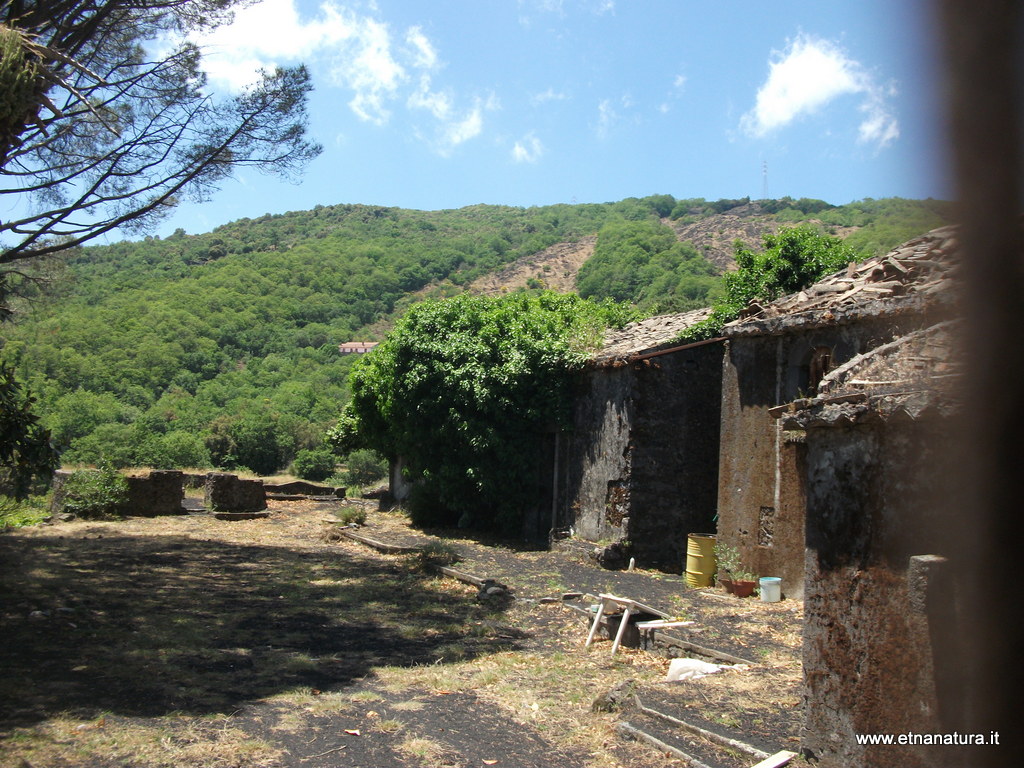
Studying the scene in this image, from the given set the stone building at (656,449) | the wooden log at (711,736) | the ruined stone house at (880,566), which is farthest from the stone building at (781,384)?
the wooden log at (711,736)

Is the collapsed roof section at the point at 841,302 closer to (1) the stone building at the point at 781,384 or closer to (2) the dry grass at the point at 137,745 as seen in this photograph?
(1) the stone building at the point at 781,384

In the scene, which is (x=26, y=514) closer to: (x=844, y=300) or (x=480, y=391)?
(x=480, y=391)

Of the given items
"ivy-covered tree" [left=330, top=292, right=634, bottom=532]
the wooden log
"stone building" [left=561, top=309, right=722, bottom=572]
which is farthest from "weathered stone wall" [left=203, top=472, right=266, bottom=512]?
the wooden log

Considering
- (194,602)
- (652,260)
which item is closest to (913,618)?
(194,602)

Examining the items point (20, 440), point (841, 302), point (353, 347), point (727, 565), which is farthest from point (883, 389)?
point (353, 347)

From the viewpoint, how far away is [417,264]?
65.6m

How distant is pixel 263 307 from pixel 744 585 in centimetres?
4857

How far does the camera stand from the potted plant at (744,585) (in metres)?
10.4

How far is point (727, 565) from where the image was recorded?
10992 mm

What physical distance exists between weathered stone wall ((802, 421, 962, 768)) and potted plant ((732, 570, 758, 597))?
6.32 metres

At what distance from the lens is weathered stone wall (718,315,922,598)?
10.1 m

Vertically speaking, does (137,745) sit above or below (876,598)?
below

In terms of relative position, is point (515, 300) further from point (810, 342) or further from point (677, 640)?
point (677, 640)

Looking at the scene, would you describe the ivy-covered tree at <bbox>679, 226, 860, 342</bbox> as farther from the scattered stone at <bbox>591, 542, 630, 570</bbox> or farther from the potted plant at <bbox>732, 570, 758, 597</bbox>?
the potted plant at <bbox>732, 570, 758, 597</bbox>
